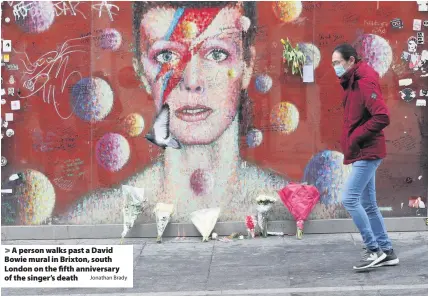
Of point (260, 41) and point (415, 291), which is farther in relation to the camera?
point (260, 41)

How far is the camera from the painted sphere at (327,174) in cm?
859

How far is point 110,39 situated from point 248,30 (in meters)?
1.41

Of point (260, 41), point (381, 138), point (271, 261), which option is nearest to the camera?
point (381, 138)

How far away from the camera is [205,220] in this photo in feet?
28.0

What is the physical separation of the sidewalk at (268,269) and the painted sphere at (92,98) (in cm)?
131

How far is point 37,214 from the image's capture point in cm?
868

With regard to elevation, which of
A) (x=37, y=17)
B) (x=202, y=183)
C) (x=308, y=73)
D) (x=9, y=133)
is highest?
(x=37, y=17)

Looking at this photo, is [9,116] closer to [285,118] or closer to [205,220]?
[205,220]

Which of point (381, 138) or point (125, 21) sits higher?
point (125, 21)

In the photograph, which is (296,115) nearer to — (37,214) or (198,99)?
(198,99)

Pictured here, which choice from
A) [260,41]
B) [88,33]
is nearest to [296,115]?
[260,41]

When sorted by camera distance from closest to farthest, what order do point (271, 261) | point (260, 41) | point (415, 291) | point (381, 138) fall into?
1. point (415, 291)
2. point (381, 138)
3. point (271, 261)
4. point (260, 41)

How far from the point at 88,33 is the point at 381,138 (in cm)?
328

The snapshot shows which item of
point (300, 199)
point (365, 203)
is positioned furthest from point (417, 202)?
point (365, 203)
